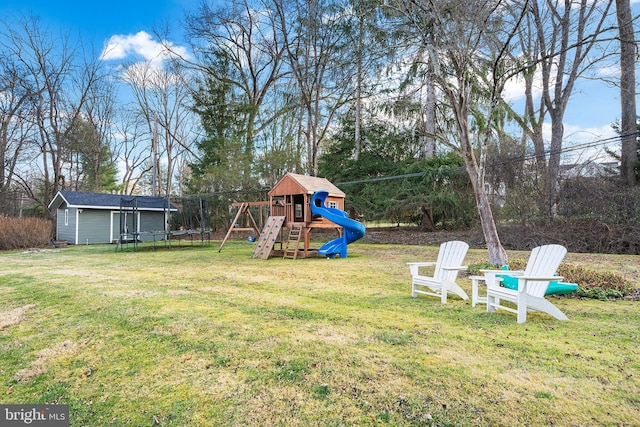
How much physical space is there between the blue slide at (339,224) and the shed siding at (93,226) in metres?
14.6

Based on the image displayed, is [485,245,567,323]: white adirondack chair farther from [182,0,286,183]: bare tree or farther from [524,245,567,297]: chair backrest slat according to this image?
[182,0,286,183]: bare tree

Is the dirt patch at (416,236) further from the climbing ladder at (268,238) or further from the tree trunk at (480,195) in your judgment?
the climbing ladder at (268,238)

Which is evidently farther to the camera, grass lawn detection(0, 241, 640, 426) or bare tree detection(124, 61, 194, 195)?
bare tree detection(124, 61, 194, 195)

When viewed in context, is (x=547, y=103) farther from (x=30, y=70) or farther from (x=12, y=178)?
Result: (x=12, y=178)

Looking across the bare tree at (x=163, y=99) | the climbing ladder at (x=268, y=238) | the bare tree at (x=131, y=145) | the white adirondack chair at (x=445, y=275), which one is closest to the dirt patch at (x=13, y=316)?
the white adirondack chair at (x=445, y=275)

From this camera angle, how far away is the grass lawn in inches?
86.0

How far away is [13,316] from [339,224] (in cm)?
816

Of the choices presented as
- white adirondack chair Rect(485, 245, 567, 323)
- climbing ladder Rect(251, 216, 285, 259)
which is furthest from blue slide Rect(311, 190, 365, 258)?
white adirondack chair Rect(485, 245, 567, 323)

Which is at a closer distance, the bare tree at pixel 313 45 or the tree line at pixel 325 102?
the tree line at pixel 325 102

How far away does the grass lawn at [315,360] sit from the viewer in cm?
218

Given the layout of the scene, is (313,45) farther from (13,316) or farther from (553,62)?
(13,316)

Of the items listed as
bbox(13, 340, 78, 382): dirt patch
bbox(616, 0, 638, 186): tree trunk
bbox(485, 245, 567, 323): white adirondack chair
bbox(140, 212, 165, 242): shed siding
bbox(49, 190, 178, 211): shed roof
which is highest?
bbox(616, 0, 638, 186): tree trunk

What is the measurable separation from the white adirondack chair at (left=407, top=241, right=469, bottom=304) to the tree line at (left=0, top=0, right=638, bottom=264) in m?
2.56

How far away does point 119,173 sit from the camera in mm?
32219
